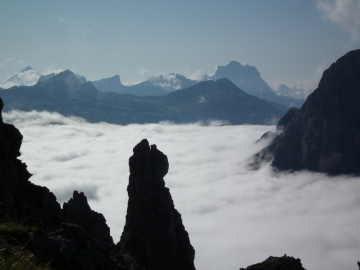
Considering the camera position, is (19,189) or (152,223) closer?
(19,189)

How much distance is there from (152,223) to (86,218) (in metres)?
9.18

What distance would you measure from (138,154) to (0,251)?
45.0m

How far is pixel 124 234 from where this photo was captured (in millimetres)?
50812

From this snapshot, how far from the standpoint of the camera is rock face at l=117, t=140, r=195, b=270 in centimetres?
4769

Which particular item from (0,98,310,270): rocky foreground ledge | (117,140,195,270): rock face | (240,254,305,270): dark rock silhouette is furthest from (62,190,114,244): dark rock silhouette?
(240,254,305,270): dark rock silhouette

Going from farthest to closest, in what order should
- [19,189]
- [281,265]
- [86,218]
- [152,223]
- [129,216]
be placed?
[129,216] → [152,223] → [86,218] → [19,189] → [281,265]

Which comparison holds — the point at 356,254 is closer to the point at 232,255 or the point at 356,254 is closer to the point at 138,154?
the point at 232,255

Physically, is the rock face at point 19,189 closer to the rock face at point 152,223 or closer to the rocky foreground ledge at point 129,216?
the rocky foreground ledge at point 129,216

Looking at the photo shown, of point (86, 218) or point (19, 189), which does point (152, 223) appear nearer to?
point (86, 218)

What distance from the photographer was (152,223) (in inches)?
2018

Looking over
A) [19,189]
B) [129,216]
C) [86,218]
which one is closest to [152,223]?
[129,216]

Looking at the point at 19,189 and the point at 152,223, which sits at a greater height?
the point at 19,189

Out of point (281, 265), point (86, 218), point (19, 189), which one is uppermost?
point (19, 189)

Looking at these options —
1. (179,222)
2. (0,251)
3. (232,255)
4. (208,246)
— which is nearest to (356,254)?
(232,255)
